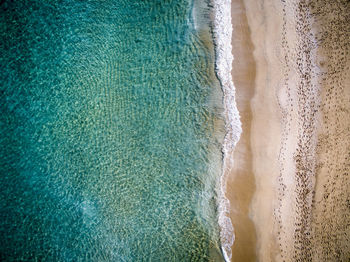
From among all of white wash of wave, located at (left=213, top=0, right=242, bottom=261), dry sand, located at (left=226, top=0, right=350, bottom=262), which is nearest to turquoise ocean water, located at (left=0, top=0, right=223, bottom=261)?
white wash of wave, located at (left=213, top=0, right=242, bottom=261)

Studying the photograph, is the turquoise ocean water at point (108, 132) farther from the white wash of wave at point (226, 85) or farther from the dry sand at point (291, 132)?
the dry sand at point (291, 132)

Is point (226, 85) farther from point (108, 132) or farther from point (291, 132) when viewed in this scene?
point (108, 132)

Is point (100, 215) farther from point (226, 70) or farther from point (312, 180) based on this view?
point (312, 180)

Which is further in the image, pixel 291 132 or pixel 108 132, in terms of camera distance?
pixel 108 132

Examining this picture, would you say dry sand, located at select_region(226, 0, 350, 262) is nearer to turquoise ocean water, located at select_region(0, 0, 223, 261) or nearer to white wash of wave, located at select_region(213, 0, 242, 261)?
white wash of wave, located at select_region(213, 0, 242, 261)

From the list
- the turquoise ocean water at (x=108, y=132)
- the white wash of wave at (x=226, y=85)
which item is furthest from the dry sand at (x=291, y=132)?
the turquoise ocean water at (x=108, y=132)

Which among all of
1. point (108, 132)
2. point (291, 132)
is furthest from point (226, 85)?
point (108, 132)

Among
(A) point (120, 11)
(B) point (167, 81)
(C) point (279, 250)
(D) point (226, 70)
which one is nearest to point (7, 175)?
(B) point (167, 81)
